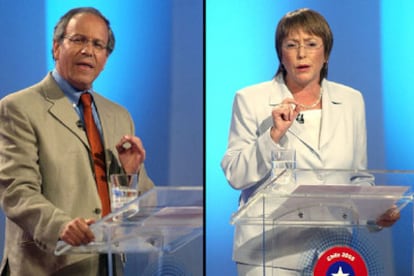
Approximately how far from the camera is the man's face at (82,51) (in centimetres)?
404

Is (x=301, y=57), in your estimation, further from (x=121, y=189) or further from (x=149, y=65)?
(x=121, y=189)

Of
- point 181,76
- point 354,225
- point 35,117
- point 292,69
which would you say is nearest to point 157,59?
point 181,76

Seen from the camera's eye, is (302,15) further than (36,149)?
Yes

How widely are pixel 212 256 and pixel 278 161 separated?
108cm

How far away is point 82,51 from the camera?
13.3ft

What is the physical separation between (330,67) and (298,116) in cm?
51

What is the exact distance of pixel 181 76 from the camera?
4.66 m

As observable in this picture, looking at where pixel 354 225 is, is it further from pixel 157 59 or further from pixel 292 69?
pixel 157 59

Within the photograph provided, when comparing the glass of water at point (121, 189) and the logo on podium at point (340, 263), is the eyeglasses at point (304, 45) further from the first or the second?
the logo on podium at point (340, 263)

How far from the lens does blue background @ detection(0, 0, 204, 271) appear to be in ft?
14.9

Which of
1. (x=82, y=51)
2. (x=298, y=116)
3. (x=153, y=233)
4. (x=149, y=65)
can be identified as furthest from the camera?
(x=149, y=65)

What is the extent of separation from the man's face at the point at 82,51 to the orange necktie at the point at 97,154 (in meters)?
0.12

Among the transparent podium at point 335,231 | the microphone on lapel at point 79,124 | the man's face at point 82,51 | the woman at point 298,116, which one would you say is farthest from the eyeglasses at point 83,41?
the transparent podium at point 335,231

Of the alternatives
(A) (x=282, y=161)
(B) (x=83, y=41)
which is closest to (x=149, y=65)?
A: (B) (x=83, y=41)
